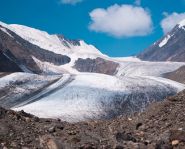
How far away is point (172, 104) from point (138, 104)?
52.0m

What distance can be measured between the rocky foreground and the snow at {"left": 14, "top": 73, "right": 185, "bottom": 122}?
33.9 metres

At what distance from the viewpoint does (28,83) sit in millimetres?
88125

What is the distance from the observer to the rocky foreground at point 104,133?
15.0m

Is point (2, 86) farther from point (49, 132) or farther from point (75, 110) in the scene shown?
point (49, 132)

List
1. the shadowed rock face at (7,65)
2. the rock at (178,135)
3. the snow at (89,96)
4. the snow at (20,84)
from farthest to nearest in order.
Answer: the shadowed rock face at (7,65) → the snow at (20,84) → the snow at (89,96) → the rock at (178,135)

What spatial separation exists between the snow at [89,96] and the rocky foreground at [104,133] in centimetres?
3394

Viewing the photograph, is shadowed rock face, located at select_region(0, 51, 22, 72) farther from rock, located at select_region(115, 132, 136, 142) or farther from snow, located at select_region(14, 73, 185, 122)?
rock, located at select_region(115, 132, 136, 142)

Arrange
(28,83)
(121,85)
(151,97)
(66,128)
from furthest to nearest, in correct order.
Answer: (28,83), (121,85), (151,97), (66,128)

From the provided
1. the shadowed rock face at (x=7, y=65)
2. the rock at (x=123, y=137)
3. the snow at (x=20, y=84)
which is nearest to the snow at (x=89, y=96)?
the snow at (x=20, y=84)

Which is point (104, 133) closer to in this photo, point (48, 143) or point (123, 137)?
point (123, 137)

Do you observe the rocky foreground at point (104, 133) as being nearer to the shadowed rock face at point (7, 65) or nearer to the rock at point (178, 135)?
the rock at point (178, 135)

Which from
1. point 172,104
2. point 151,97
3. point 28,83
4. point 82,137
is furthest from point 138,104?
point 82,137

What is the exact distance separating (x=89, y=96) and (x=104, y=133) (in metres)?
52.8

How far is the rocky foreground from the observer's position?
1498 cm
